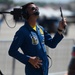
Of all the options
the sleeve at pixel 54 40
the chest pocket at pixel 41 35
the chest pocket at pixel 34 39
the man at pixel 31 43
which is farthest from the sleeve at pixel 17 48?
the sleeve at pixel 54 40

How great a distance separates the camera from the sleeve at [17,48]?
18.8 ft

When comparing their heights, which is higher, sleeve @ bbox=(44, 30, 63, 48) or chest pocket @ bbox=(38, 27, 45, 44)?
chest pocket @ bbox=(38, 27, 45, 44)

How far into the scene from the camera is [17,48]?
5.80m

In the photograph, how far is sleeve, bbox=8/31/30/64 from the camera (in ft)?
18.8

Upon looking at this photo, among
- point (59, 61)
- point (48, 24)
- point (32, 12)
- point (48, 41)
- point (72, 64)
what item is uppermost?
point (32, 12)

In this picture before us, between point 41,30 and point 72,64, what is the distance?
0.86 m

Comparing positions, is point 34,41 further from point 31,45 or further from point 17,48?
point 17,48

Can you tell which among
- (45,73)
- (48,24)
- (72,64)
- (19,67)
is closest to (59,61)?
(19,67)

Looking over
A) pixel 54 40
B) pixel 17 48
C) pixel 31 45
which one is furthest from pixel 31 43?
pixel 54 40

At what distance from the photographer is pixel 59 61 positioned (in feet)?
33.4

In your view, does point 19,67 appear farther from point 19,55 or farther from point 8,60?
point 19,55

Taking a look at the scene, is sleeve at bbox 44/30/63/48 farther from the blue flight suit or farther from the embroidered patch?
the embroidered patch

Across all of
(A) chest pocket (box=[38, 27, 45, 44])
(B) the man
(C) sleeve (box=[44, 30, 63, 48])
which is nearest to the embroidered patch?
(B) the man

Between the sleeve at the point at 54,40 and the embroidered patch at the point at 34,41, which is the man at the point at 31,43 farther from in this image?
the sleeve at the point at 54,40
